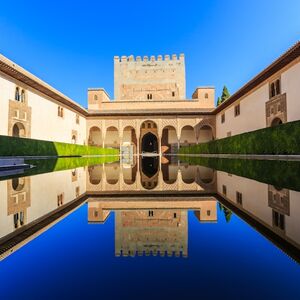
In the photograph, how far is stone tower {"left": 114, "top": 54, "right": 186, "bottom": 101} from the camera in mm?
36906

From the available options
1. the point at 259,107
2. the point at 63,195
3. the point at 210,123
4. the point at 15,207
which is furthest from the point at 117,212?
the point at 210,123

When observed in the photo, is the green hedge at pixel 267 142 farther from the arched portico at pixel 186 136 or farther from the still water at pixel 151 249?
the arched portico at pixel 186 136

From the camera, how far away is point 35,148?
529 inches

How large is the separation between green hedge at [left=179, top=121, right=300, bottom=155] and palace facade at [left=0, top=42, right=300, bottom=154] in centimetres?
266

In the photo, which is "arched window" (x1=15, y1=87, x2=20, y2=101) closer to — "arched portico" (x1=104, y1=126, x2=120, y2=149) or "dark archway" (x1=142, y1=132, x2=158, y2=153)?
"arched portico" (x1=104, y1=126, x2=120, y2=149)

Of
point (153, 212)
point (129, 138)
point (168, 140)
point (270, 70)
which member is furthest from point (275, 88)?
point (129, 138)

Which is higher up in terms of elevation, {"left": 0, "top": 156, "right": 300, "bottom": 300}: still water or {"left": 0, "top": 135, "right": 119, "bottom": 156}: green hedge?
{"left": 0, "top": 135, "right": 119, "bottom": 156}: green hedge

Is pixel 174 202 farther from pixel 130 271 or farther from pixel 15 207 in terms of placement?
pixel 130 271

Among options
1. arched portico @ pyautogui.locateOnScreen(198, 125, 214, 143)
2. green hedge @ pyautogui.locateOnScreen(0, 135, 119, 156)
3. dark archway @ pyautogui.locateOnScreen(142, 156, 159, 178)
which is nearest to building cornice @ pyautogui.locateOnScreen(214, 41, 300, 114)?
dark archway @ pyautogui.locateOnScreen(142, 156, 159, 178)

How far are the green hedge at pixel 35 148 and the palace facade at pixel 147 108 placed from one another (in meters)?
1.99

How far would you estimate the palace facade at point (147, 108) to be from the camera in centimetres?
1438

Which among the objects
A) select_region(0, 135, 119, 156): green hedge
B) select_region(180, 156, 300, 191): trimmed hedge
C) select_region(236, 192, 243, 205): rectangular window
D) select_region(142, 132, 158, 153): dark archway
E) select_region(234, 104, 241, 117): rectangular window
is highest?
select_region(234, 104, 241, 117): rectangular window

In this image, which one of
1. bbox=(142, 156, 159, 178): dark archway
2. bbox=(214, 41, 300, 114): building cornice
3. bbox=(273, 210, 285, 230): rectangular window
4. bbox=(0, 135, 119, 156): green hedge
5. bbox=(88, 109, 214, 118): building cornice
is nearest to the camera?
bbox=(273, 210, 285, 230): rectangular window

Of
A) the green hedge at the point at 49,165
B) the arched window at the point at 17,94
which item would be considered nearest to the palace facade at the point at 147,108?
the arched window at the point at 17,94
